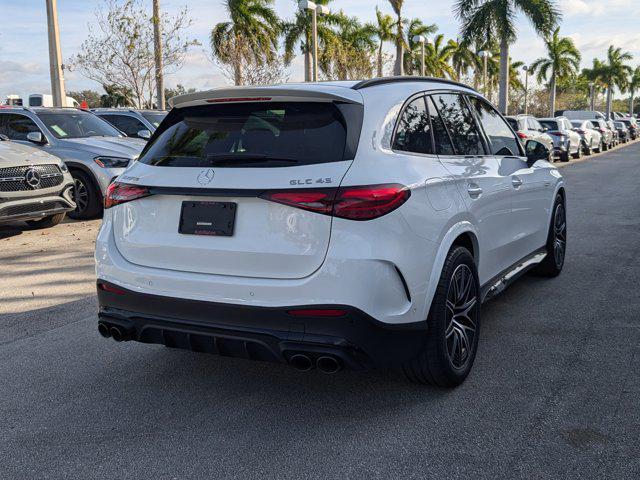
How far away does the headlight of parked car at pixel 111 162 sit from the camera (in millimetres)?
10344

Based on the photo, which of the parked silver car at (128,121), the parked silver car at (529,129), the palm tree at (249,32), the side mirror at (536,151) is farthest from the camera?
the palm tree at (249,32)

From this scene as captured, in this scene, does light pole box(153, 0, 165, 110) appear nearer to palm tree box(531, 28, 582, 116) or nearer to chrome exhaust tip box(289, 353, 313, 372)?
chrome exhaust tip box(289, 353, 313, 372)

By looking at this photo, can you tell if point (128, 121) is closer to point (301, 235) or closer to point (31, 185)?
point (31, 185)

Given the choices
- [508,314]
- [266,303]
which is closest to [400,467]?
[266,303]

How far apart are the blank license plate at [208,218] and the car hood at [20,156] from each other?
6107mm

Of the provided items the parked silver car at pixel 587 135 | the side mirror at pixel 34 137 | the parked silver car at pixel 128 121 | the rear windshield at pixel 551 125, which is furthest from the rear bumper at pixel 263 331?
the parked silver car at pixel 587 135

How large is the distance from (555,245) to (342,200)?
382cm

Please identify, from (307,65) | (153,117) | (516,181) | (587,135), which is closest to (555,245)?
(516,181)

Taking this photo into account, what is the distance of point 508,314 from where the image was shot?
520 centimetres

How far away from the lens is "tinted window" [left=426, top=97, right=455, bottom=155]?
12.8ft

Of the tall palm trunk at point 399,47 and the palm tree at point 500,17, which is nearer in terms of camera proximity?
the palm tree at point 500,17

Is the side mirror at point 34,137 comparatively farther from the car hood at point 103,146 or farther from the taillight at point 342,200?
the taillight at point 342,200

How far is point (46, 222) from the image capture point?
979cm

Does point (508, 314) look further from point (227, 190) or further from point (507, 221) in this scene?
point (227, 190)
